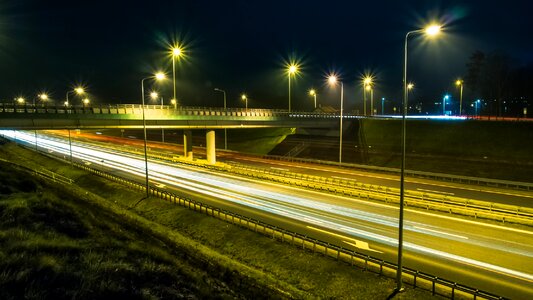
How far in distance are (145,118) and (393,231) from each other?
35.3 m

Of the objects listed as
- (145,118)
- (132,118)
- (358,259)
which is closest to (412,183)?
(358,259)

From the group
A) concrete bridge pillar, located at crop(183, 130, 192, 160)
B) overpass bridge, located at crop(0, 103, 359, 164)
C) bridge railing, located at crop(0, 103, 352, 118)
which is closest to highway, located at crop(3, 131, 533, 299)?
overpass bridge, located at crop(0, 103, 359, 164)

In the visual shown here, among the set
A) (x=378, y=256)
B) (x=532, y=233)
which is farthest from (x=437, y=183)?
(x=378, y=256)

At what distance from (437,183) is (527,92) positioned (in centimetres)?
6265

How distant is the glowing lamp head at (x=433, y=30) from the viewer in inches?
510

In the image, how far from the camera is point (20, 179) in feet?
103

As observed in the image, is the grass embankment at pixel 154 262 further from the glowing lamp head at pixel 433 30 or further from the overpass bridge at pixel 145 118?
the overpass bridge at pixel 145 118

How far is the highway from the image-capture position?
16938 mm

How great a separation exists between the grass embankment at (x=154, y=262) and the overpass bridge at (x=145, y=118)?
1457 cm

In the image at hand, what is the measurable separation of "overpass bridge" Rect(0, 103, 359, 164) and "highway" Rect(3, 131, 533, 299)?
11140 millimetres

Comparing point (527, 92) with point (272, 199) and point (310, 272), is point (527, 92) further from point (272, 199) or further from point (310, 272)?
point (310, 272)

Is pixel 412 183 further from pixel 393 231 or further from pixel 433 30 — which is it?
pixel 433 30

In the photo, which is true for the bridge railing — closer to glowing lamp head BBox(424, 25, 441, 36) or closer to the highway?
the highway

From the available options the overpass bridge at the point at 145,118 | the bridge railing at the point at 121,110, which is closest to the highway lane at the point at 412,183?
the overpass bridge at the point at 145,118
